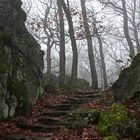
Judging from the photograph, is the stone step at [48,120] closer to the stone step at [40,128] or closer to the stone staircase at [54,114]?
the stone staircase at [54,114]

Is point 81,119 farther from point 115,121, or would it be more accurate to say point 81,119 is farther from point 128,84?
point 128,84

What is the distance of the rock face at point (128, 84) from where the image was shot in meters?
10.0

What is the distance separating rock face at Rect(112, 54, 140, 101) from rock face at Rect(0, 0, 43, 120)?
11.2 feet

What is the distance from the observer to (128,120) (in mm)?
7988

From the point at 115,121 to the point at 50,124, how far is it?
3212mm

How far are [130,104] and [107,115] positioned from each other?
125 cm

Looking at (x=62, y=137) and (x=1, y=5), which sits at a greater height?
(x=1, y=5)

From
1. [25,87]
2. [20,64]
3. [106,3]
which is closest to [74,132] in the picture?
[25,87]

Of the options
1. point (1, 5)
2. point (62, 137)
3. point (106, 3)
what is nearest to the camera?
point (62, 137)

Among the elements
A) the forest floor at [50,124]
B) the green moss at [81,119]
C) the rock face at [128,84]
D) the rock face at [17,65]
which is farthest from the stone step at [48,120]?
the rock face at [128,84]

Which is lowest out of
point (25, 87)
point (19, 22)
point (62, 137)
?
point (62, 137)

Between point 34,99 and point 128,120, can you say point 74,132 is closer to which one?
point 128,120

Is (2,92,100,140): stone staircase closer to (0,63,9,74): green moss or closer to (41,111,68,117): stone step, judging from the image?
(41,111,68,117): stone step

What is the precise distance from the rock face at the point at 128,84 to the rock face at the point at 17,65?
11.2 feet
